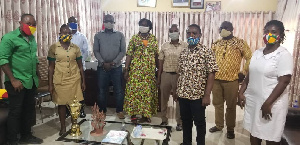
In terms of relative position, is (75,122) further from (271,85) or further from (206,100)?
(271,85)

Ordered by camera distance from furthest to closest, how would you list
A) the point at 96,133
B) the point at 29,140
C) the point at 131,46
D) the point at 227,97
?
the point at 131,46 < the point at 227,97 < the point at 29,140 < the point at 96,133

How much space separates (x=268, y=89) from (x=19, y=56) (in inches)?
96.8

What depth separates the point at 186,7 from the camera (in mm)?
5859

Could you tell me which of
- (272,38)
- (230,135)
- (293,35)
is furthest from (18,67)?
(293,35)

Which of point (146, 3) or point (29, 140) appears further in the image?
point (146, 3)

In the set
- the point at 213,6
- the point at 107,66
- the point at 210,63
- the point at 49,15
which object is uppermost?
the point at 213,6

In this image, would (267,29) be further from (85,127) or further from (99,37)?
(99,37)

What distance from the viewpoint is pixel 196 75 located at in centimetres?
228

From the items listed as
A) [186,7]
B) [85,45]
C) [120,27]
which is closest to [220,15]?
[186,7]

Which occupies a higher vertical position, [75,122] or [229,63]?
[229,63]

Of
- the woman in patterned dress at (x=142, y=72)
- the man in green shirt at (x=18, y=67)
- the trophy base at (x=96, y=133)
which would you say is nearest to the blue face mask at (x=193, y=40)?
the woman in patterned dress at (x=142, y=72)

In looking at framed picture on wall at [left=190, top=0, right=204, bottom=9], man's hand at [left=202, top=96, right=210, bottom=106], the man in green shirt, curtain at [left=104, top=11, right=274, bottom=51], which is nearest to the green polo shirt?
the man in green shirt

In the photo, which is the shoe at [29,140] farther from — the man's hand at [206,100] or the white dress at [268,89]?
the white dress at [268,89]

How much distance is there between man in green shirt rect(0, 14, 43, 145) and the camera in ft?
8.02
